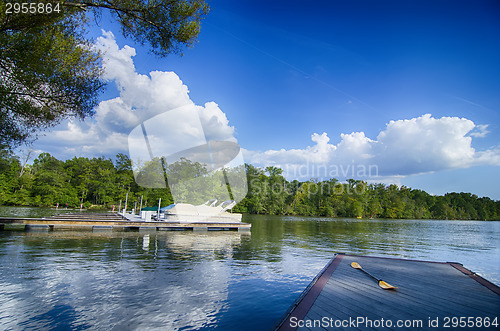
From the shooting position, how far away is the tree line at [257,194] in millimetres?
49906

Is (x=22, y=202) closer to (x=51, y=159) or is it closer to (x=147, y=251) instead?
(x=51, y=159)

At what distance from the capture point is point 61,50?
7430 millimetres

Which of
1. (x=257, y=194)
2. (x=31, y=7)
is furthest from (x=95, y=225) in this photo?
(x=257, y=194)

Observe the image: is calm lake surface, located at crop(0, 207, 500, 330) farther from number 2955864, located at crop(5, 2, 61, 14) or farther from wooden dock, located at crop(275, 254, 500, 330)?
number 2955864, located at crop(5, 2, 61, 14)

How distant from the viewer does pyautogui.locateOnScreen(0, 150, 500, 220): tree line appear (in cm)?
4991

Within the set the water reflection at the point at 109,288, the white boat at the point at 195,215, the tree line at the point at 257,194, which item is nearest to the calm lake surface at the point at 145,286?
the water reflection at the point at 109,288

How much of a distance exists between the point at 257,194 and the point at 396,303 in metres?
65.1

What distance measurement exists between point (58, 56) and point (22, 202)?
186 ft

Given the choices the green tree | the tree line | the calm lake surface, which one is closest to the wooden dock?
the calm lake surface

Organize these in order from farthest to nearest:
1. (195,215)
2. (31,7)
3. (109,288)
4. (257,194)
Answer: (257,194)
(195,215)
(109,288)
(31,7)

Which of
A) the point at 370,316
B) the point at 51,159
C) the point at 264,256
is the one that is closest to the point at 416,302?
the point at 370,316

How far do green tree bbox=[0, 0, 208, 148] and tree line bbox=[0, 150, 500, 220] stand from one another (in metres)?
25.8

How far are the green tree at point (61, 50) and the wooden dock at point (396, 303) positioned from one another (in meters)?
8.12

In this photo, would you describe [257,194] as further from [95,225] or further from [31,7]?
[31,7]
